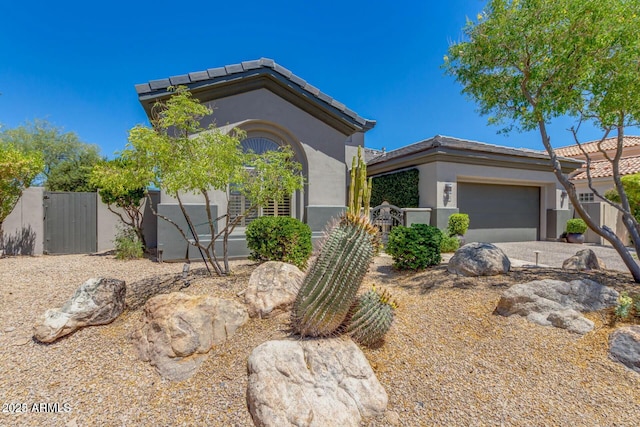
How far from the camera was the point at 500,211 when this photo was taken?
14.2m

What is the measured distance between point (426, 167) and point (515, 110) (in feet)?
18.8

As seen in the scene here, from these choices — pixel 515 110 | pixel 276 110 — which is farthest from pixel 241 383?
pixel 276 110

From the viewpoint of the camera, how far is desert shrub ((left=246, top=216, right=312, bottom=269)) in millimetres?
6625

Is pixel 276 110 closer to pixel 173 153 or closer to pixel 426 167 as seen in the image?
pixel 173 153

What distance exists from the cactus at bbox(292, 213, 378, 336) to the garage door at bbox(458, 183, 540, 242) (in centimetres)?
1138

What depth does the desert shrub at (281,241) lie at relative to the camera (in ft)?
21.7

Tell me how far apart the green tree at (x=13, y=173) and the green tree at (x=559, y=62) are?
1190 cm

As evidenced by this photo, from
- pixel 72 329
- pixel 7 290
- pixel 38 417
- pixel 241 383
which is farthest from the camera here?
pixel 7 290

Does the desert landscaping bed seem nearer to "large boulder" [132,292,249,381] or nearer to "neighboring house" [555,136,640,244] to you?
"large boulder" [132,292,249,381]

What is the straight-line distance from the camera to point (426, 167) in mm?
12430

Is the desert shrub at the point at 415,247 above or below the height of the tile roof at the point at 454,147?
below

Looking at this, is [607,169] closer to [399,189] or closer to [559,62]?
[399,189]

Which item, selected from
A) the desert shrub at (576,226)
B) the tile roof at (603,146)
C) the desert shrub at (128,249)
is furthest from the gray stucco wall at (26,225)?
the tile roof at (603,146)

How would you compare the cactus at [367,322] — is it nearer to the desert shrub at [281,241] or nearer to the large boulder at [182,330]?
the large boulder at [182,330]
